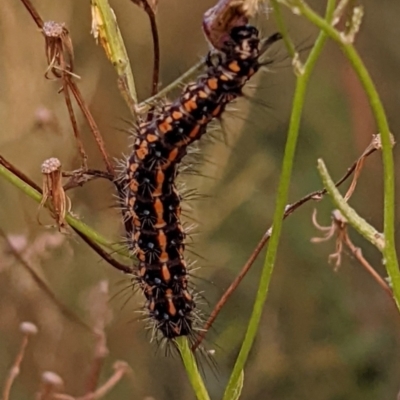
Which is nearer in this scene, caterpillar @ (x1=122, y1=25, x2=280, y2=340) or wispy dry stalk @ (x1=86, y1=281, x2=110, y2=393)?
caterpillar @ (x1=122, y1=25, x2=280, y2=340)

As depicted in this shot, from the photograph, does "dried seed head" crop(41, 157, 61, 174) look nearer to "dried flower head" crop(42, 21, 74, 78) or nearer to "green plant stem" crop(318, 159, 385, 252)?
"dried flower head" crop(42, 21, 74, 78)

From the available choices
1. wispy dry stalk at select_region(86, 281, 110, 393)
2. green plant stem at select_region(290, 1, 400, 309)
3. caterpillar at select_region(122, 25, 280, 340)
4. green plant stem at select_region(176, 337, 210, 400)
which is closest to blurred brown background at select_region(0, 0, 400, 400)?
wispy dry stalk at select_region(86, 281, 110, 393)

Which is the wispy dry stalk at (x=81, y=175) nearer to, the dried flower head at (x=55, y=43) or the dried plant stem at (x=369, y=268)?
the dried flower head at (x=55, y=43)

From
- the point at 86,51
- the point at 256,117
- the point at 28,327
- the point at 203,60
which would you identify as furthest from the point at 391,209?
the point at 256,117

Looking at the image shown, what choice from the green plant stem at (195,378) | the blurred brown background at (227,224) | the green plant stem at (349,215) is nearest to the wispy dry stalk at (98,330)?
the blurred brown background at (227,224)

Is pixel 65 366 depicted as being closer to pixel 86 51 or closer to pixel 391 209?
pixel 86 51

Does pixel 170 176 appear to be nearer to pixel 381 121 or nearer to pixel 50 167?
pixel 50 167
